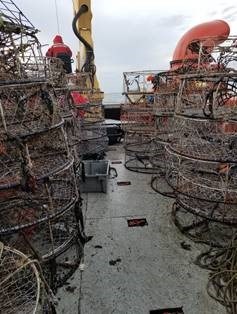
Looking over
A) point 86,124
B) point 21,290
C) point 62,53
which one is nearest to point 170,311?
point 21,290

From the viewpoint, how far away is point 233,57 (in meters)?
4.59

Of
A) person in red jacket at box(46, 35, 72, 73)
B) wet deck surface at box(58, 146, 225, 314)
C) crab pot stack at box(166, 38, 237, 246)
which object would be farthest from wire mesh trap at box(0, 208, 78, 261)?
person in red jacket at box(46, 35, 72, 73)

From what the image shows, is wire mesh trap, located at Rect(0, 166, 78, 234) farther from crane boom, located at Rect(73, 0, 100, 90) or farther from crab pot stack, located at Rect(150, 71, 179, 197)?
crane boom, located at Rect(73, 0, 100, 90)

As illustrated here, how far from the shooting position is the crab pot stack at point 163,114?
5.82 meters

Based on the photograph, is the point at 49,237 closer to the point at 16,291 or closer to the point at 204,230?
the point at 16,291

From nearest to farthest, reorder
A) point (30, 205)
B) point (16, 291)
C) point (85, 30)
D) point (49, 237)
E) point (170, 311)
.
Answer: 1. point (16, 291)
2. point (170, 311)
3. point (30, 205)
4. point (49, 237)
5. point (85, 30)

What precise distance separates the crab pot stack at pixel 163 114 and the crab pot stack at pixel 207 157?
0.93 metres

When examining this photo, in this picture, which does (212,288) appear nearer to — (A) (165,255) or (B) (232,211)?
(A) (165,255)

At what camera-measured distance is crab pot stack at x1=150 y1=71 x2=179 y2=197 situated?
19.1ft

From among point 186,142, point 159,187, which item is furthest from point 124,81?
point 186,142

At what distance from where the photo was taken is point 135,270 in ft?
11.2

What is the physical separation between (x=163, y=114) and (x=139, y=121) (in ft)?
6.28

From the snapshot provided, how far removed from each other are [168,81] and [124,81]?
1720 mm

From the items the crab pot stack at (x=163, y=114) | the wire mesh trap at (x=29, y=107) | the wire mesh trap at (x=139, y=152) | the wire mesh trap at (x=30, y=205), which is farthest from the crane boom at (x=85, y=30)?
the wire mesh trap at (x=30, y=205)
